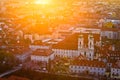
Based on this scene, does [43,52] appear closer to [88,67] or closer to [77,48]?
[77,48]

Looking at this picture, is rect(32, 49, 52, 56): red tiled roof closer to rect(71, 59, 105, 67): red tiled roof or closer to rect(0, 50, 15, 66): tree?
rect(0, 50, 15, 66): tree

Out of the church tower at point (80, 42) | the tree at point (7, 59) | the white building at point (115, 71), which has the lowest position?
the white building at point (115, 71)

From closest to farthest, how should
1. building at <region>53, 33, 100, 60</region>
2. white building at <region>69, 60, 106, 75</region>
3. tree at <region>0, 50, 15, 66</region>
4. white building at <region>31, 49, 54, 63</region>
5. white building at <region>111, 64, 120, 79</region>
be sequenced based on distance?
white building at <region>111, 64, 120, 79</region>
white building at <region>69, 60, 106, 75</region>
tree at <region>0, 50, 15, 66</region>
white building at <region>31, 49, 54, 63</region>
building at <region>53, 33, 100, 60</region>

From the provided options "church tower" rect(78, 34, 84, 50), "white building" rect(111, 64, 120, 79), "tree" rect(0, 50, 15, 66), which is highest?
"church tower" rect(78, 34, 84, 50)

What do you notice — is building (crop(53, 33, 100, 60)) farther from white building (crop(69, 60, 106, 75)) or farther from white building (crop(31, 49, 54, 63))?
white building (crop(69, 60, 106, 75))

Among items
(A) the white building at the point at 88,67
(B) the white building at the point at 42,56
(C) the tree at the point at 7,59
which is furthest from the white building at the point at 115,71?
(C) the tree at the point at 7,59

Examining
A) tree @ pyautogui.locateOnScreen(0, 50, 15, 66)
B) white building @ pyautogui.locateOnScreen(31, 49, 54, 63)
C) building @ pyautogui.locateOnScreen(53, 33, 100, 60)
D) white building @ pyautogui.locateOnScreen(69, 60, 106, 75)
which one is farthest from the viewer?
building @ pyautogui.locateOnScreen(53, 33, 100, 60)

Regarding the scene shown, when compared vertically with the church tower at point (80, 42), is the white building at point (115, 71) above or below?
below

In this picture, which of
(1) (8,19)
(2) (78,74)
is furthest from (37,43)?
(1) (8,19)

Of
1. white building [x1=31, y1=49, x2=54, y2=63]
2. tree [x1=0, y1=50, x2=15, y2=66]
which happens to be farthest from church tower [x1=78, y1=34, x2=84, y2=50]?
tree [x1=0, y1=50, x2=15, y2=66]

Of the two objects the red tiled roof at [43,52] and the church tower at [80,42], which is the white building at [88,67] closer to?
→ the red tiled roof at [43,52]

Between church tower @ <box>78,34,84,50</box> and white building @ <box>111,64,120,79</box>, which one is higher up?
church tower @ <box>78,34,84,50</box>

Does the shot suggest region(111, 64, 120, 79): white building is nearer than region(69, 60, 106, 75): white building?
Yes
